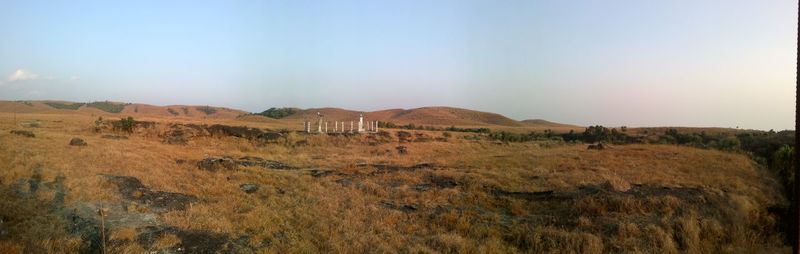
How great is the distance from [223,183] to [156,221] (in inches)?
194

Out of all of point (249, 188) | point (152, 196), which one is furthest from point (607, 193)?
point (152, 196)

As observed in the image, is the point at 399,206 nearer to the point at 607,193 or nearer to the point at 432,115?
the point at 607,193

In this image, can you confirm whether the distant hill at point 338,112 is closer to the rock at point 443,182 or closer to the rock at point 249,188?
the rock at point 443,182

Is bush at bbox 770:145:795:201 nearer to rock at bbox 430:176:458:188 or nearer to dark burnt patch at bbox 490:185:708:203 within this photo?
dark burnt patch at bbox 490:185:708:203

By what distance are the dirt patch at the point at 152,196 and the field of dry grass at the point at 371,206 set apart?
5 centimetres

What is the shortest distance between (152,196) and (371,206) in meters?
5.25

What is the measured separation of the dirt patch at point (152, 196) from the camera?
36.2ft

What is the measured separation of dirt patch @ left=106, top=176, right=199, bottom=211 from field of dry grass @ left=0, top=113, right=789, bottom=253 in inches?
1.8

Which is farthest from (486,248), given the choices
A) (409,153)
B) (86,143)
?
(409,153)

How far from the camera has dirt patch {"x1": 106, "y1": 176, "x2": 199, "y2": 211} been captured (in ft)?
36.2

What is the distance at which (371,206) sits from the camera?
→ 39.6 feet

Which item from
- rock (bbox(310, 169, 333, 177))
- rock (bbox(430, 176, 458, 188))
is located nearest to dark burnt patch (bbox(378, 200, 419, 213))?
rock (bbox(430, 176, 458, 188))

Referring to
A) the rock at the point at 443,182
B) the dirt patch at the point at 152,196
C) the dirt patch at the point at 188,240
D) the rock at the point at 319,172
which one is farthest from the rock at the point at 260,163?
the dirt patch at the point at 188,240

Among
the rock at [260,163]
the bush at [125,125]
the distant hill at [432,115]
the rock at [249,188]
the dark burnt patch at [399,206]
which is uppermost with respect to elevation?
the distant hill at [432,115]
